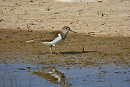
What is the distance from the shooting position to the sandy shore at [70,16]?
44.4ft

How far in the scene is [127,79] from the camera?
7355mm

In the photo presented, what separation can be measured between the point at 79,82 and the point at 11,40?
5.59 metres

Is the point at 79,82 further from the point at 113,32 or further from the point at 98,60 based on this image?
the point at 113,32

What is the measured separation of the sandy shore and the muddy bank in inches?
23.1

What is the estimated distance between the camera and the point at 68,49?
1122 centimetres

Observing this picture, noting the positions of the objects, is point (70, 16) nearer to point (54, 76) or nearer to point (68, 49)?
point (68, 49)

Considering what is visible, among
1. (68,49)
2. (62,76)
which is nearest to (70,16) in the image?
(68,49)

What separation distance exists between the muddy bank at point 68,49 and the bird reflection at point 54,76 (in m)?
1.12

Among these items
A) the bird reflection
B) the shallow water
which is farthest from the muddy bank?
the bird reflection

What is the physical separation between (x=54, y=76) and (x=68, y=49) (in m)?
3.82

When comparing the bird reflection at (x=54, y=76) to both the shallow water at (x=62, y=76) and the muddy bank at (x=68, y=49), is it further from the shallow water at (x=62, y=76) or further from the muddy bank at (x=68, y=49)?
the muddy bank at (x=68, y=49)

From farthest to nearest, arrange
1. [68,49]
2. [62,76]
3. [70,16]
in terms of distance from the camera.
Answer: [70,16], [68,49], [62,76]

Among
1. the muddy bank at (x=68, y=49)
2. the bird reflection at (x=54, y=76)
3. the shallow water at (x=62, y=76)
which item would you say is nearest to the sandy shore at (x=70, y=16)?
the muddy bank at (x=68, y=49)

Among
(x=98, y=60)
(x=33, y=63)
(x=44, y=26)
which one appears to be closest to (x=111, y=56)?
(x=98, y=60)
